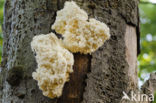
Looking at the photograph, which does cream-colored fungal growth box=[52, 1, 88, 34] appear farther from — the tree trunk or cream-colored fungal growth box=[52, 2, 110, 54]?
the tree trunk

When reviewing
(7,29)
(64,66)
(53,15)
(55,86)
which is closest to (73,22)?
(53,15)

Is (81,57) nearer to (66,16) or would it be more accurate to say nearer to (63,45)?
(63,45)

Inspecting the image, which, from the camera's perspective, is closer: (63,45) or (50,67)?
(50,67)

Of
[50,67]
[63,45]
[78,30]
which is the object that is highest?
[78,30]

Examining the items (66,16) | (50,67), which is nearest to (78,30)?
(66,16)

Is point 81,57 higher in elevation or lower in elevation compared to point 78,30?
lower

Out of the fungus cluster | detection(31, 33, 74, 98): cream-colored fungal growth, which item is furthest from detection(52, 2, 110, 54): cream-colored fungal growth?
detection(31, 33, 74, 98): cream-colored fungal growth

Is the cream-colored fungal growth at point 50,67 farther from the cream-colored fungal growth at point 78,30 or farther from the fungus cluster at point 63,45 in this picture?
the cream-colored fungal growth at point 78,30

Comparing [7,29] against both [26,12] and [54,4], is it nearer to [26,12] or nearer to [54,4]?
[26,12]
